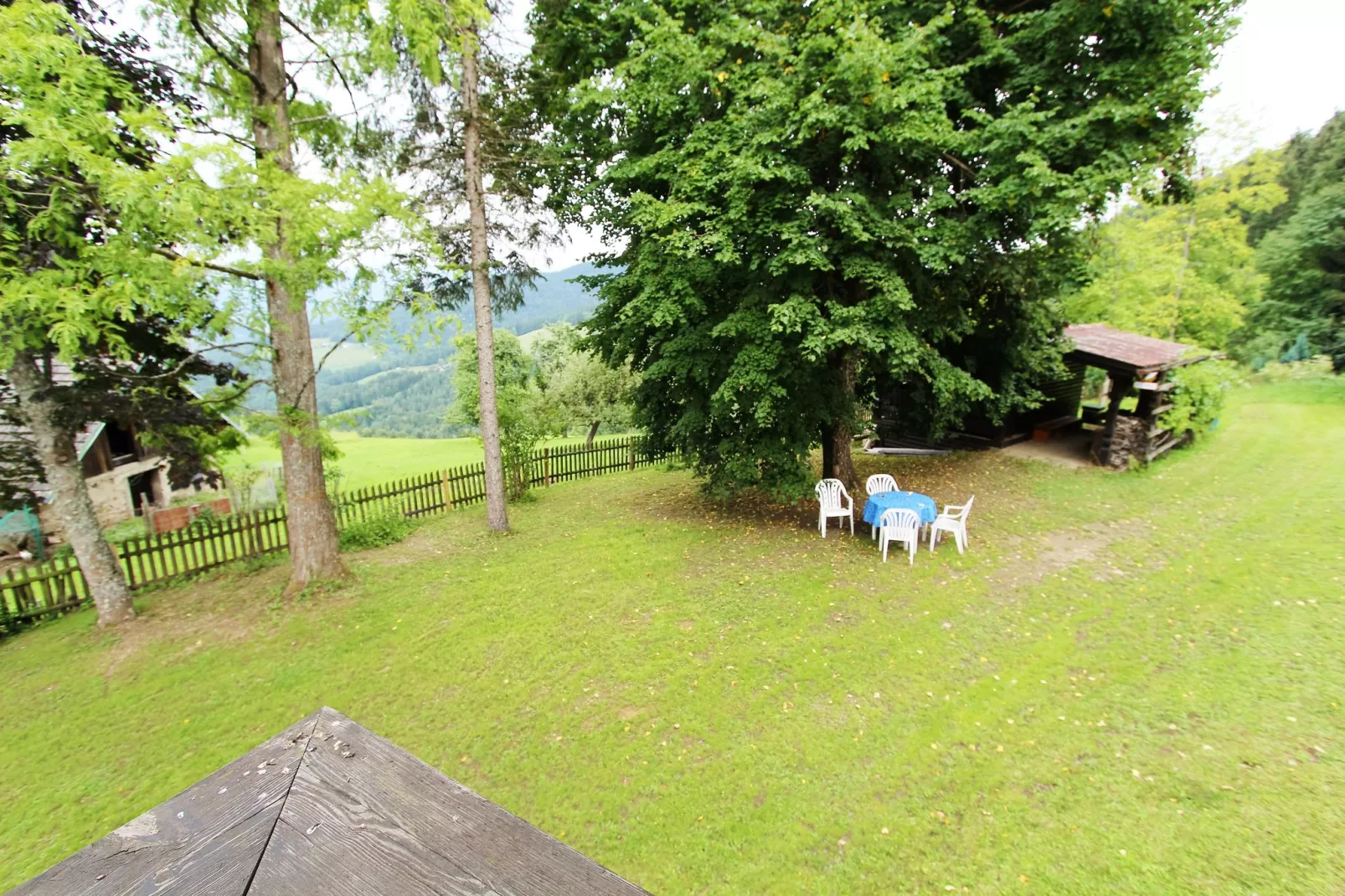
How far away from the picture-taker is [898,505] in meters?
9.75

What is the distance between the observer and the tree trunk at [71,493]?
7039 mm

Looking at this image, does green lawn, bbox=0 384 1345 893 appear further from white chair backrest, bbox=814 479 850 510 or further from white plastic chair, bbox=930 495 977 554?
white chair backrest, bbox=814 479 850 510

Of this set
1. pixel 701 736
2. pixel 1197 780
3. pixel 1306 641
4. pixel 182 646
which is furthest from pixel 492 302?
pixel 1306 641

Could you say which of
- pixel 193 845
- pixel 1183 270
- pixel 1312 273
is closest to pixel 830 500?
pixel 193 845

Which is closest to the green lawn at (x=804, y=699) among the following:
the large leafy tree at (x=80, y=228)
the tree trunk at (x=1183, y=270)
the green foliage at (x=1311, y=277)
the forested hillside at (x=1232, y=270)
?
the large leafy tree at (x=80, y=228)

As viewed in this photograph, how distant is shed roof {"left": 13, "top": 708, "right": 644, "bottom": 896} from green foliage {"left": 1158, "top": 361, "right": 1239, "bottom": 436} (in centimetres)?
1805

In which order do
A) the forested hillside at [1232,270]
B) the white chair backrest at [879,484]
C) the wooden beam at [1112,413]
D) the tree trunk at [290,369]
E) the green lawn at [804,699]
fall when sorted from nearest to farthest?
the green lawn at [804,699]
the tree trunk at [290,369]
the white chair backrest at [879,484]
the wooden beam at [1112,413]
the forested hillside at [1232,270]

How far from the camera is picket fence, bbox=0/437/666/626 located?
814 centimetres

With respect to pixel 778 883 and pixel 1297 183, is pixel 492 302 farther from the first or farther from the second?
pixel 1297 183

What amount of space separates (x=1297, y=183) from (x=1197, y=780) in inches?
1978

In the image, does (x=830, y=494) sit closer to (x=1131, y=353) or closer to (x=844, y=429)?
(x=844, y=429)

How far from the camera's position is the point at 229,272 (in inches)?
265

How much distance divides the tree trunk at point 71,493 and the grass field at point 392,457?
13678 millimetres

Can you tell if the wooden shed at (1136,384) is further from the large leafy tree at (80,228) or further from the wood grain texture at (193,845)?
the large leafy tree at (80,228)
